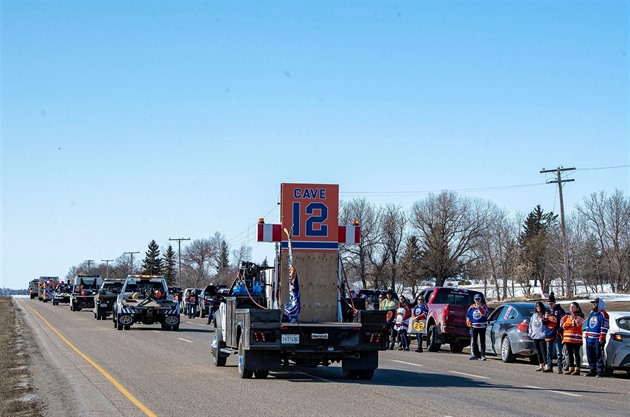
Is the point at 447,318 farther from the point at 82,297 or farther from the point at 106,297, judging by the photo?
the point at 82,297

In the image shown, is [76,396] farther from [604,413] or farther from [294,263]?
[604,413]

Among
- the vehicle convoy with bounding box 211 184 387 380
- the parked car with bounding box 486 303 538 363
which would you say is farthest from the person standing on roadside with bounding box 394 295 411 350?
the vehicle convoy with bounding box 211 184 387 380

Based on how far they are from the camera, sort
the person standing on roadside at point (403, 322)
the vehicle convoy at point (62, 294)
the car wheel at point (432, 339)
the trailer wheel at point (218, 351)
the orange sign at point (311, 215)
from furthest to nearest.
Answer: the vehicle convoy at point (62, 294) < the person standing on roadside at point (403, 322) < the car wheel at point (432, 339) < the trailer wheel at point (218, 351) < the orange sign at point (311, 215)

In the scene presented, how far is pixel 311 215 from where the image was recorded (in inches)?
743

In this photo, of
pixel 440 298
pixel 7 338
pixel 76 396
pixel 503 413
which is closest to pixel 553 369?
pixel 440 298

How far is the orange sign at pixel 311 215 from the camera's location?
1870 centimetres

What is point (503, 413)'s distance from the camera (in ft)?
42.3

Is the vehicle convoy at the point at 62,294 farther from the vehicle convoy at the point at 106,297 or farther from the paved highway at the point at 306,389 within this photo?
the paved highway at the point at 306,389

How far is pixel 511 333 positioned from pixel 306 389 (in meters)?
9.78

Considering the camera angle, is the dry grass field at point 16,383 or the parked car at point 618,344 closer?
the dry grass field at point 16,383

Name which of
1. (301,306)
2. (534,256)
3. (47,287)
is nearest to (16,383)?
(301,306)

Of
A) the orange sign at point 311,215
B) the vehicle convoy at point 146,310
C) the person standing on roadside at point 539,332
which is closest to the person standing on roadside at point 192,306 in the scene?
the vehicle convoy at point 146,310

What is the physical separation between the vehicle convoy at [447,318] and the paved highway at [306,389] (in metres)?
2.94

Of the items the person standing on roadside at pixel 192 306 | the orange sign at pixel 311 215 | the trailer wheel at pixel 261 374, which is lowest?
the trailer wheel at pixel 261 374
